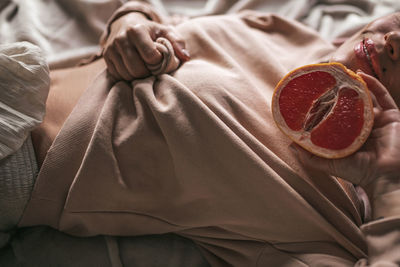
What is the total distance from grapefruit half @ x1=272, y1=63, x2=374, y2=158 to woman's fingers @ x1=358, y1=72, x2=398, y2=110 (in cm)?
8

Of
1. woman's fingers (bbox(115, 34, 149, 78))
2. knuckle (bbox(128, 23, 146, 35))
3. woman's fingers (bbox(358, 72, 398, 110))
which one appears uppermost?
knuckle (bbox(128, 23, 146, 35))

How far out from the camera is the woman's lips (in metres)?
0.85

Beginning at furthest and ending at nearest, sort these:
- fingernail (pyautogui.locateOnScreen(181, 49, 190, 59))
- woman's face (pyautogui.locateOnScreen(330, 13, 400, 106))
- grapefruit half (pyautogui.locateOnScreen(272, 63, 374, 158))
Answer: fingernail (pyautogui.locateOnScreen(181, 49, 190, 59))
woman's face (pyautogui.locateOnScreen(330, 13, 400, 106))
grapefruit half (pyautogui.locateOnScreen(272, 63, 374, 158))

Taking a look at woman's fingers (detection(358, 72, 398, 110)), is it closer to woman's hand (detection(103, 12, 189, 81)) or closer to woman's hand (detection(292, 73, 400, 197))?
woman's hand (detection(292, 73, 400, 197))

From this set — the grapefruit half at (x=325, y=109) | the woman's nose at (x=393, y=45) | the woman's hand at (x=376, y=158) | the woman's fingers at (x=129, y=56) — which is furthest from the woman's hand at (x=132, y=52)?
the woman's nose at (x=393, y=45)

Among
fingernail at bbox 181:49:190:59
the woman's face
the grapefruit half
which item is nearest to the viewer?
the grapefruit half

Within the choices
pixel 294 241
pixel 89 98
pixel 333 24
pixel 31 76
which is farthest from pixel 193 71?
pixel 333 24

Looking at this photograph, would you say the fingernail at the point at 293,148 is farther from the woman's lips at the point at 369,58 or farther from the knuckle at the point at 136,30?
the knuckle at the point at 136,30

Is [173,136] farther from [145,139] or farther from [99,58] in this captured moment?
[99,58]

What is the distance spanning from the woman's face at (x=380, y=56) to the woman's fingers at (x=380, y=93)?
0.11m

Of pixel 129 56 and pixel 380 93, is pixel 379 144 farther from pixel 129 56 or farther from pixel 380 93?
pixel 129 56

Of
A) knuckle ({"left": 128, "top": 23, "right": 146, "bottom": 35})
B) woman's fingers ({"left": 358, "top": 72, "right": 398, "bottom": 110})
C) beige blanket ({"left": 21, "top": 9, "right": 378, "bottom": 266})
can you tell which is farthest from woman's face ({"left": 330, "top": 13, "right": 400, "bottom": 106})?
knuckle ({"left": 128, "top": 23, "right": 146, "bottom": 35})

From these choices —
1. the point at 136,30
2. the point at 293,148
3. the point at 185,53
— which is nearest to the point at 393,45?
the point at 293,148

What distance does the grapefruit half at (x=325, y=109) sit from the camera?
2.31ft
